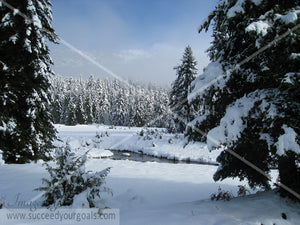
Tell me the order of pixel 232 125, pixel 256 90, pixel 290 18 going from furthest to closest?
pixel 256 90
pixel 232 125
pixel 290 18

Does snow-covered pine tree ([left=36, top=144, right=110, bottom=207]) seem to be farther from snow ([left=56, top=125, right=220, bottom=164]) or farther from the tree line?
the tree line

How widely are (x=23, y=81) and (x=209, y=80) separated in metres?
8.11

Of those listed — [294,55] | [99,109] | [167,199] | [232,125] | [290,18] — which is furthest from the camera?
[99,109]

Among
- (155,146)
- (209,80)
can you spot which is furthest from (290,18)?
(155,146)

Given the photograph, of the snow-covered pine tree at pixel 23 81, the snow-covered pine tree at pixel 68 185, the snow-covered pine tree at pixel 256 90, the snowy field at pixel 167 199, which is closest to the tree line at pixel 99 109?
the snow-covered pine tree at pixel 23 81

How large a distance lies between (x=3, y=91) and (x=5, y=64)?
43.9 inches

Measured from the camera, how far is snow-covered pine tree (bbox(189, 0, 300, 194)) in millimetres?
3135

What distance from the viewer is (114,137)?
2477 cm

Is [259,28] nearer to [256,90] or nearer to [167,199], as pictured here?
[256,90]

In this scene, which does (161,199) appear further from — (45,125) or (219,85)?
(45,125)

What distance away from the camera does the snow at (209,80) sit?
404 centimetres

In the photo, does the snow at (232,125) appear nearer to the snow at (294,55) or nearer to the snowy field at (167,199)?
the snow at (294,55)

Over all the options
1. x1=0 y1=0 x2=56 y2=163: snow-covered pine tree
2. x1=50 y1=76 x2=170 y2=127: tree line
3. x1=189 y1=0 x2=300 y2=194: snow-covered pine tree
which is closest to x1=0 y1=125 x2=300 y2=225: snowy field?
x1=189 y1=0 x2=300 y2=194: snow-covered pine tree

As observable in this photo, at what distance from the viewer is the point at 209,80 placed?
4.13 meters
